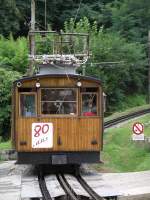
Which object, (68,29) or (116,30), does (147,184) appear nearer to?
(68,29)

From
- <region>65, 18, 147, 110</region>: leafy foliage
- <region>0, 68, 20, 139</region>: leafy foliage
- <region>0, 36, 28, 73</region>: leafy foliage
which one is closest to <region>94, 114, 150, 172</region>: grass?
<region>0, 68, 20, 139</region>: leafy foliage

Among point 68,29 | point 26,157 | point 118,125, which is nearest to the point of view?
point 26,157

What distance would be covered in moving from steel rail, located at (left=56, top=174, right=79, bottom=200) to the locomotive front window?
1961mm

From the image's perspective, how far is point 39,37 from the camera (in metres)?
51.3

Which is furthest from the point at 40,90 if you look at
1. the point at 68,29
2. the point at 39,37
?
the point at 68,29

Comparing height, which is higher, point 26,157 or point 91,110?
point 91,110

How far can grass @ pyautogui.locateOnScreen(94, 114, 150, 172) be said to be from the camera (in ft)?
76.5

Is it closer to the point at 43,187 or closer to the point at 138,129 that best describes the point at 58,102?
the point at 43,187

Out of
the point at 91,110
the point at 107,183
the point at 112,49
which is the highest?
the point at 112,49

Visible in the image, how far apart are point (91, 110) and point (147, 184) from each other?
375 cm

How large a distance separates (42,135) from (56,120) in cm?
62

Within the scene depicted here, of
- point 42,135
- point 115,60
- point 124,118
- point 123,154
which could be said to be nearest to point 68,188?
point 42,135

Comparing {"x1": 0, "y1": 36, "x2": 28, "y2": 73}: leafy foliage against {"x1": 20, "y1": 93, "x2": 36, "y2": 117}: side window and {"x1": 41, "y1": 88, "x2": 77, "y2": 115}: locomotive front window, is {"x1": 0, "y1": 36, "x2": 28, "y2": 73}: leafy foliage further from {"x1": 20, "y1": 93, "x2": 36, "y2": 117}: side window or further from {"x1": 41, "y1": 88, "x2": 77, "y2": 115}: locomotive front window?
{"x1": 41, "y1": 88, "x2": 77, "y2": 115}: locomotive front window

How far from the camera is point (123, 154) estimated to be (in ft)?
85.3
